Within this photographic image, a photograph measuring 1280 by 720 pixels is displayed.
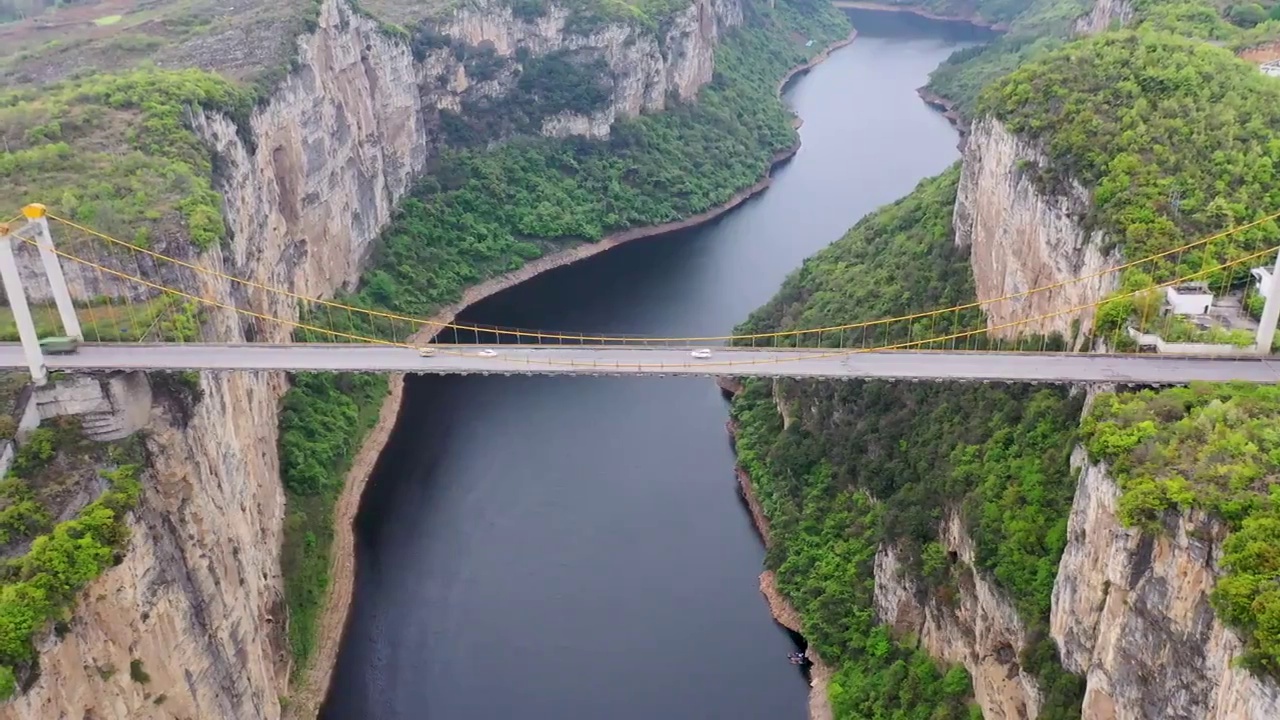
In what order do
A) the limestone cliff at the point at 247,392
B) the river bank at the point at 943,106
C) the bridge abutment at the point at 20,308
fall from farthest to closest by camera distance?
the river bank at the point at 943,106 → the bridge abutment at the point at 20,308 → the limestone cliff at the point at 247,392

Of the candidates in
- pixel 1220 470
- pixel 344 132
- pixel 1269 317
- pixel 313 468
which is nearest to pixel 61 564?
pixel 313 468

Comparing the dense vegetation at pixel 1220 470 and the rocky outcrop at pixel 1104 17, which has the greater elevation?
the rocky outcrop at pixel 1104 17

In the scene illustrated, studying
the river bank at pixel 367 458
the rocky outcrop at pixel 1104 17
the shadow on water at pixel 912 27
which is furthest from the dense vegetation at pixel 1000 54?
the river bank at pixel 367 458

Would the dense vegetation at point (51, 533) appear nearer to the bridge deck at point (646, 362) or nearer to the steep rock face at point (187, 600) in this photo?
the steep rock face at point (187, 600)

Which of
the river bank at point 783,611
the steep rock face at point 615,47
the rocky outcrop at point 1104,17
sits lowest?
the river bank at point 783,611

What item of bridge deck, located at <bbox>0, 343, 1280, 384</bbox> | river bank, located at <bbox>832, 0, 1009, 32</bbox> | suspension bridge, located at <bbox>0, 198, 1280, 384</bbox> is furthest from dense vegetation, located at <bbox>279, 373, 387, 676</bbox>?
river bank, located at <bbox>832, 0, 1009, 32</bbox>

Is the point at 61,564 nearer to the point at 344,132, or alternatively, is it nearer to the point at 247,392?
the point at 247,392

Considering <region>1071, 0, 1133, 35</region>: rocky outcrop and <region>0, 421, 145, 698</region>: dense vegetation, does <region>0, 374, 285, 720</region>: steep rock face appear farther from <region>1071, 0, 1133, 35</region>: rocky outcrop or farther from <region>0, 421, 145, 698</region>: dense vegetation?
<region>1071, 0, 1133, 35</region>: rocky outcrop
